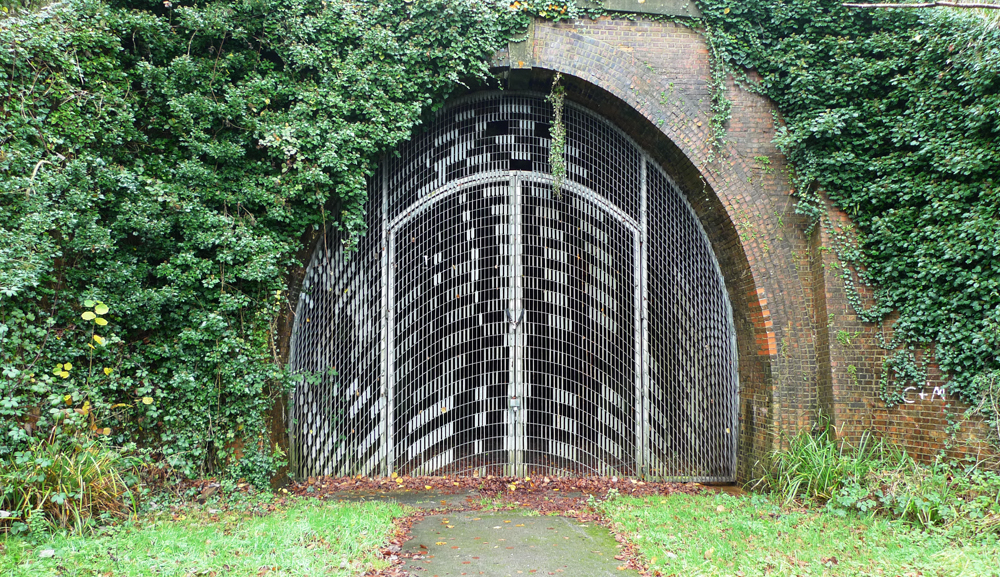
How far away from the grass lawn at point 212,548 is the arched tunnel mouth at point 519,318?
83.7 inches

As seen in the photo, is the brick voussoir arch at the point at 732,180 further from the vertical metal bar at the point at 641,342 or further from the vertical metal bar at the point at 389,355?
the vertical metal bar at the point at 389,355

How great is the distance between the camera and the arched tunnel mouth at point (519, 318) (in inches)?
269

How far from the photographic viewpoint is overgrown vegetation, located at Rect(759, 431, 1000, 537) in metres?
4.76

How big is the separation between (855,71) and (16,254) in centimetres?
850

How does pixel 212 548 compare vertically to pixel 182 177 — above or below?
below

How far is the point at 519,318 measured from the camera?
6934mm

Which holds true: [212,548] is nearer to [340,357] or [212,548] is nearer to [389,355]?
[340,357]

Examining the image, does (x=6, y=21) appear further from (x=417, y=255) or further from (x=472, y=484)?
(x=472, y=484)

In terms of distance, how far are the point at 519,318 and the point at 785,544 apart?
12.1ft

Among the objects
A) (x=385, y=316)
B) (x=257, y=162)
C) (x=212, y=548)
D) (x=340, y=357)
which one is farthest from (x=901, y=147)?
(x=212, y=548)

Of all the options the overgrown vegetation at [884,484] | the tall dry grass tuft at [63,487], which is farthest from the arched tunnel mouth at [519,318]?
the tall dry grass tuft at [63,487]

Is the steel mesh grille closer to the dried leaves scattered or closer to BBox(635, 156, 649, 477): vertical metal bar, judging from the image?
the dried leaves scattered

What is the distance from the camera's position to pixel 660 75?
666cm

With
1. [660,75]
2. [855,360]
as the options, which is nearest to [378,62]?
[660,75]
